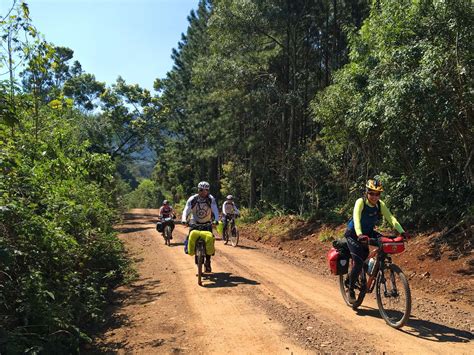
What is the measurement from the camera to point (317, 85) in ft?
80.1

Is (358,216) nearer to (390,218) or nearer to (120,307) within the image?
(390,218)

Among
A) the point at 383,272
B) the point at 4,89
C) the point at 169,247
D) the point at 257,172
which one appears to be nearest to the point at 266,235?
the point at 169,247

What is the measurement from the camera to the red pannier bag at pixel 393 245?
547 centimetres

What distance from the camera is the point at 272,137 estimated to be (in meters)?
23.1

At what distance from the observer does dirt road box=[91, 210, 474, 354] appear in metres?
4.95

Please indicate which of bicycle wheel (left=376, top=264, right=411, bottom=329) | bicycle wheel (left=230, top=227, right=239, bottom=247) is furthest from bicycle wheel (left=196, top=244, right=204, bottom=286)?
bicycle wheel (left=230, top=227, right=239, bottom=247)

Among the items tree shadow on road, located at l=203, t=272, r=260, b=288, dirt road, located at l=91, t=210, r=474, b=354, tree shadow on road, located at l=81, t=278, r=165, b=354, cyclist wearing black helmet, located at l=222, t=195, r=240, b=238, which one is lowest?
tree shadow on road, located at l=81, t=278, r=165, b=354

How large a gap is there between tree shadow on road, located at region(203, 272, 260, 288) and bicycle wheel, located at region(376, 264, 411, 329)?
3.04 m

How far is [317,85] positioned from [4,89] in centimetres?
2173

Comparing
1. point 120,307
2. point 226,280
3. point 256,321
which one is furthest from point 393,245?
point 120,307

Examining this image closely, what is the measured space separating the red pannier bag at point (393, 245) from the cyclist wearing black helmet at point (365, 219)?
0.31 metres

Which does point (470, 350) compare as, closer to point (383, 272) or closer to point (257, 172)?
point (383, 272)

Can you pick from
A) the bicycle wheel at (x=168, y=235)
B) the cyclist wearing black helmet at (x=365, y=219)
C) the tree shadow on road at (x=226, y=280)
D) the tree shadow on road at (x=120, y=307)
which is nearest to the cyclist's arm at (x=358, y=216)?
the cyclist wearing black helmet at (x=365, y=219)

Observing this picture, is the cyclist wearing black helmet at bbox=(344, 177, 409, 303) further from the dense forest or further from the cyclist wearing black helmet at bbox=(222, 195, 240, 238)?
the cyclist wearing black helmet at bbox=(222, 195, 240, 238)
